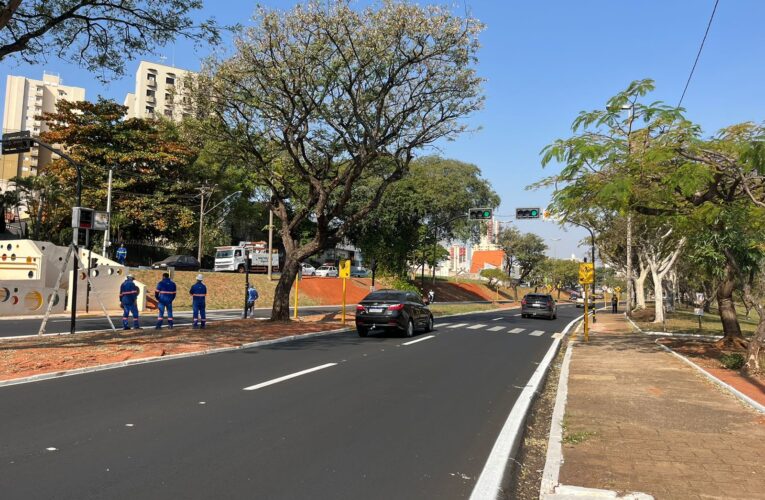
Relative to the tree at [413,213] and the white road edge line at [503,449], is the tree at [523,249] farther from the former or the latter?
the white road edge line at [503,449]

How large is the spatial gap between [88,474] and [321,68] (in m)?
15.9

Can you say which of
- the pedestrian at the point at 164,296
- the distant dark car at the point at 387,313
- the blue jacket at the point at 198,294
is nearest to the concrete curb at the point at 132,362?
the distant dark car at the point at 387,313

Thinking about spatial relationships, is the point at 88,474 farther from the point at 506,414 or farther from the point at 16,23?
the point at 16,23

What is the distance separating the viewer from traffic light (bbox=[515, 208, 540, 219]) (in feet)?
89.2

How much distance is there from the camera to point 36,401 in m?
7.16

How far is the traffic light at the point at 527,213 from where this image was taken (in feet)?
89.2

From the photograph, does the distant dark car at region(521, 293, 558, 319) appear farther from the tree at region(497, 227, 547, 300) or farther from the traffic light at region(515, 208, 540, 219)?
the tree at region(497, 227, 547, 300)

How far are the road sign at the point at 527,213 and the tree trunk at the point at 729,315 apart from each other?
454 inches

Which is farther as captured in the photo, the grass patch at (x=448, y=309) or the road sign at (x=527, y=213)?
the grass patch at (x=448, y=309)

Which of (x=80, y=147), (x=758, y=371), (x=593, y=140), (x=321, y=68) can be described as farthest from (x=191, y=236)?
(x=758, y=371)

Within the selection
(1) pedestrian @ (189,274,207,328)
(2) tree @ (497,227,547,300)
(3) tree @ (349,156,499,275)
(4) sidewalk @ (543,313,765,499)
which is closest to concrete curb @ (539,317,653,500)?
(4) sidewalk @ (543,313,765,499)

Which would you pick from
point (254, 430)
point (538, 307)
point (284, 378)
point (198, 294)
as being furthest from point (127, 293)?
Result: point (538, 307)

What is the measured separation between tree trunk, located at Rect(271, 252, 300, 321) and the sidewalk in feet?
42.0

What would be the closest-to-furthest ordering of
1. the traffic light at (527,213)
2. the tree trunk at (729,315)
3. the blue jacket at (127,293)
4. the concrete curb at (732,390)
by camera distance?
the concrete curb at (732,390) → the tree trunk at (729,315) → the blue jacket at (127,293) → the traffic light at (527,213)
